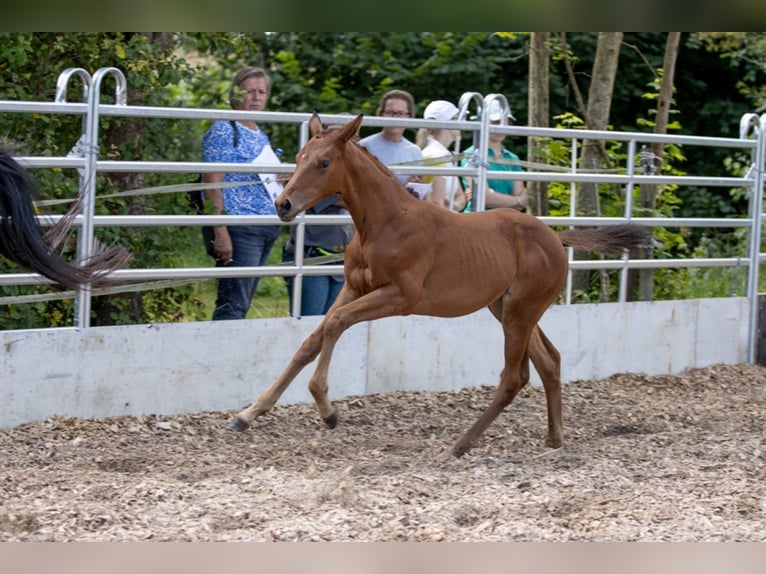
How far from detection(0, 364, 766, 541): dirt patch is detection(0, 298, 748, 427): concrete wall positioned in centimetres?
16

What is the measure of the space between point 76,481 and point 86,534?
893mm

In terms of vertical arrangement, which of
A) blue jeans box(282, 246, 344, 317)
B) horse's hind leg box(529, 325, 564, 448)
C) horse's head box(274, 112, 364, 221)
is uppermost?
horse's head box(274, 112, 364, 221)

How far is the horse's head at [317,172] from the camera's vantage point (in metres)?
5.91

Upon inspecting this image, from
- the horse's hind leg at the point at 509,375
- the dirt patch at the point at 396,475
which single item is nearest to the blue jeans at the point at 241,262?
the dirt patch at the point at 396,475

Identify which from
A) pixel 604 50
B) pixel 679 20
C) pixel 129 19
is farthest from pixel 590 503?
pixel 604 50

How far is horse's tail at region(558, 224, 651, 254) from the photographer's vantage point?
7.10m

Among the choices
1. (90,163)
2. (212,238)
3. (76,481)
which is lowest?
(76,481)

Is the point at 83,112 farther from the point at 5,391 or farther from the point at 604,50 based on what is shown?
the point at 604,50

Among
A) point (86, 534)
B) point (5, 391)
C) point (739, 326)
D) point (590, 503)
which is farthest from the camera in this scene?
point (739, 326)

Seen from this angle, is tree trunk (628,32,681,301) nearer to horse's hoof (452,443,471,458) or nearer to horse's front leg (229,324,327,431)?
horse's hoof (452,443,471,458)

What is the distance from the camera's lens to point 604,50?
10273 mm

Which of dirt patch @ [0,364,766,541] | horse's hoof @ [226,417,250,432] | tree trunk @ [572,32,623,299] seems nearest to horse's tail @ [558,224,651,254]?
dirt patch @ [0,364,766,541]

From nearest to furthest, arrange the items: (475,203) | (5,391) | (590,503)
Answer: (590,503)
(5,391)
(475,203)

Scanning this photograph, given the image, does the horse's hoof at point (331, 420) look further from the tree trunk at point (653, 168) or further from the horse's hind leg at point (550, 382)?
the tree trunk at point (653, 168)
